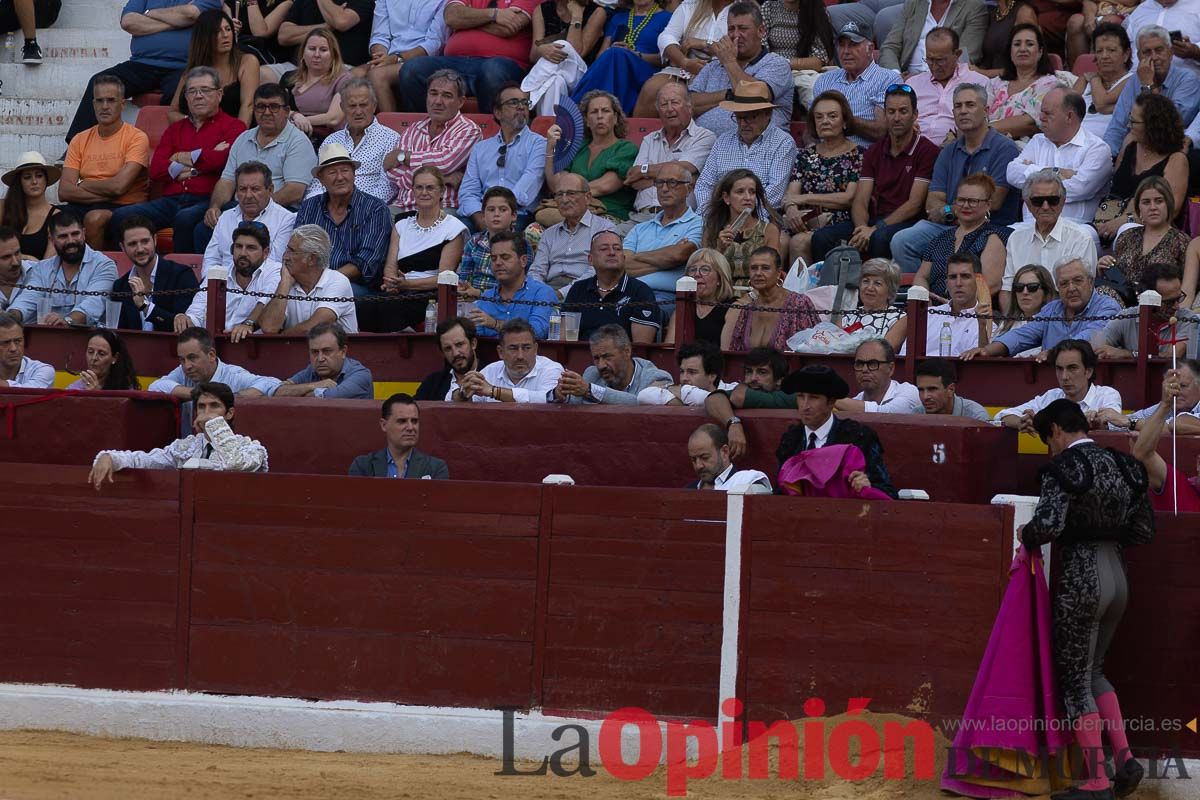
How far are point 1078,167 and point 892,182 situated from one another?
3.26 feet

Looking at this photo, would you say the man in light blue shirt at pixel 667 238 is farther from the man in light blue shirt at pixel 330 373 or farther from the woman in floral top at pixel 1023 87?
the woman in floral top at pixel 1023 87

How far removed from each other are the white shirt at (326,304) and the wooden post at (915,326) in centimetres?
294

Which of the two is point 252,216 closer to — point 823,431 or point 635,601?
point 635,601

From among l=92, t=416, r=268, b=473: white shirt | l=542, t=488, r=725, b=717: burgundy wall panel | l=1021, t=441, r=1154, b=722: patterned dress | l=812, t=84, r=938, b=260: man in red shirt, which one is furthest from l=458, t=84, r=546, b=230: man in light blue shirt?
l=1021, t=441, r=1154, b=722: patterned dress

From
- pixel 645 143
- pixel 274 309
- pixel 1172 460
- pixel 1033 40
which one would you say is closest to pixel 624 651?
pixel 1172 460

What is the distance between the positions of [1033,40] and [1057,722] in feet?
17.7

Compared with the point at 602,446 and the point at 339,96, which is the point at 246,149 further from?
the point at 602,446

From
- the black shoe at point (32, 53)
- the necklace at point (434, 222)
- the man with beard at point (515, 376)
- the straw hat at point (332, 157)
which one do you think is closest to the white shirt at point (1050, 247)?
the man with beard at point (515, 376)

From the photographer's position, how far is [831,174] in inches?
443

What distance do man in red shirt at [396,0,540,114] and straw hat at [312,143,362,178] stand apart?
1486 mm

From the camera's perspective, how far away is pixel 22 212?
12.2 metres

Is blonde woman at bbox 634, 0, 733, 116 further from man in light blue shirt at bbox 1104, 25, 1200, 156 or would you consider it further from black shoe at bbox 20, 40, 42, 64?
black shoe at bbox 20, 40, 42, 64

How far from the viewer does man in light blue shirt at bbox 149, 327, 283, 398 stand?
9.56 m

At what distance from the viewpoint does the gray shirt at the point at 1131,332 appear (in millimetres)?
9148
